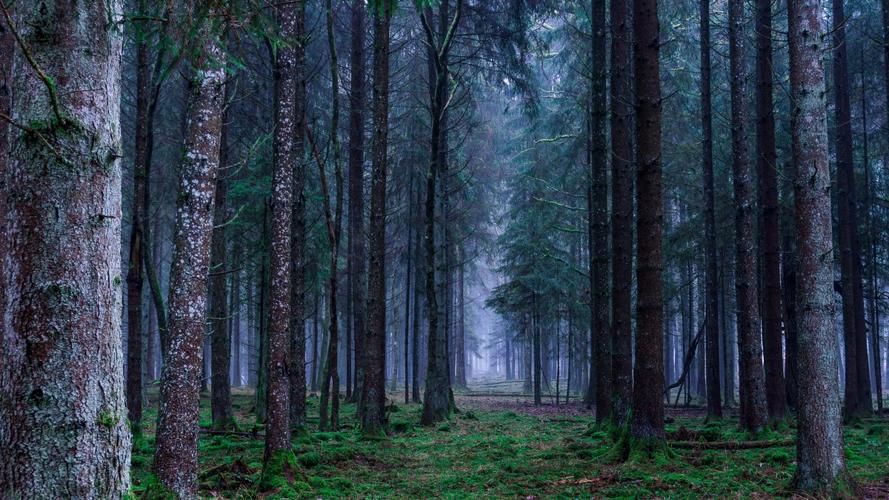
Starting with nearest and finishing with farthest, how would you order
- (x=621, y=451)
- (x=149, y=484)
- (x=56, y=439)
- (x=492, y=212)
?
(x=56, y=439) → (x=149, y=484) → (x=621, y=451) → (x=492, y=212)

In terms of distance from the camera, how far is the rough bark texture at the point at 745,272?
12.2 m

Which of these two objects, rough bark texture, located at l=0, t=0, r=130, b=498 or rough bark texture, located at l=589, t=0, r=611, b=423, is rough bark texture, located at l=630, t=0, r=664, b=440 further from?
rough bark texture, located at l=0, t=0, r=130, b=498

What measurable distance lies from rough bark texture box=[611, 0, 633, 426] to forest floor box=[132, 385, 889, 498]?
132cm

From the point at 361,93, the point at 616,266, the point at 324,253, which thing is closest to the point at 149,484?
the point at 616,266

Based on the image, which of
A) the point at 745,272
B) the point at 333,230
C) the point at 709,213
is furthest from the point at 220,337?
the point at 709,213

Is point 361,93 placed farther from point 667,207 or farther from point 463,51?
point 667,207

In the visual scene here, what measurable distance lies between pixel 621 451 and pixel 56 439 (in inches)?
324

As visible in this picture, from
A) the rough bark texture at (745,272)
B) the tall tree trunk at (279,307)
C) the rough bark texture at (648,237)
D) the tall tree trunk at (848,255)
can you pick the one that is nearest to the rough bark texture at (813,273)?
the rough bark texture at (648,237)

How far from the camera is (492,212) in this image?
35594 mm

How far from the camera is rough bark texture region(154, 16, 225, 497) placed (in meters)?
6.53

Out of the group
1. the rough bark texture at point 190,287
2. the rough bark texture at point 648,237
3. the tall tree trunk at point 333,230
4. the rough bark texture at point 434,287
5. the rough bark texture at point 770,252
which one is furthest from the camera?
the rough bark texture at point 434,287

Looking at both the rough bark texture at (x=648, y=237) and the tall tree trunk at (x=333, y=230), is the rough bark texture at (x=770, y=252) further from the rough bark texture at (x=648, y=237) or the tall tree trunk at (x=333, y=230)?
the tall tree trunk at (x=333, y=230)

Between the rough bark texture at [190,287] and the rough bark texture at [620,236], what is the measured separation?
752 cm

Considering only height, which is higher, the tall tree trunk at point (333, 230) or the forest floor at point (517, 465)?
the tall tree trunk at point (333, 230)
